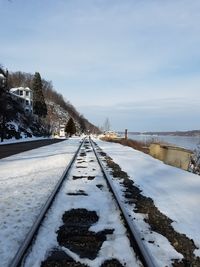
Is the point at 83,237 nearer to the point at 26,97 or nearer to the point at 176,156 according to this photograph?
the point at 176,156

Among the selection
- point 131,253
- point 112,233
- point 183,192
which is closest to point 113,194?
point 183,192

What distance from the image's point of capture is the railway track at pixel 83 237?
5.17 meters

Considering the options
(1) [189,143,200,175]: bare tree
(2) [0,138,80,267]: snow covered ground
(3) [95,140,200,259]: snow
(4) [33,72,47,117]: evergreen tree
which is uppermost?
(4) [33,72,47,117]: evergreen tree

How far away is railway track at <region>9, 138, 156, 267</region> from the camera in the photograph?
17.0 ft

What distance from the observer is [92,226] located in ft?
22.7

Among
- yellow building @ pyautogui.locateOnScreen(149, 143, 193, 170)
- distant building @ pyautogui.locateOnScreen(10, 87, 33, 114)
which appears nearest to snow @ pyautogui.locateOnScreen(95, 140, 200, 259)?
yellow building @ pyautogui.locateOnScreen(149, 143, 193, 170)

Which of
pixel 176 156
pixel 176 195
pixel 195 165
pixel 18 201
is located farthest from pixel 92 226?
pixel 195 165

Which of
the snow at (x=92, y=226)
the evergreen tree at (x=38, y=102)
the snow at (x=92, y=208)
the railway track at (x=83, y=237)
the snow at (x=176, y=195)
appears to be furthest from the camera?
the evergreen tree at (x=38, y=102)

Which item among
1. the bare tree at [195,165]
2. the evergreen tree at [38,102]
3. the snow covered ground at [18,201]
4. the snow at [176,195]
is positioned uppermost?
the evergreen tree at [38,102]

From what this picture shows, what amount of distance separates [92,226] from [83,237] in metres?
0.68

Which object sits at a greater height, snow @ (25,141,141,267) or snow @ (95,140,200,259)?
snow @ (25,141,141,267)

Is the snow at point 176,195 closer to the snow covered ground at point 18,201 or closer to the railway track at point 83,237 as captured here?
the railway track at point 83,237

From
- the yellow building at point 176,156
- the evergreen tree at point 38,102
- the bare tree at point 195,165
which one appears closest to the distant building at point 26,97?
the evergreen tree at point 38,102

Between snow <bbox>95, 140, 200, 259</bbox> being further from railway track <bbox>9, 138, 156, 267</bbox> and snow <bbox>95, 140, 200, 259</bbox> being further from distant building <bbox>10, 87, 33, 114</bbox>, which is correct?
distant building <bbox>10, 87, 33, 114</bbox>
